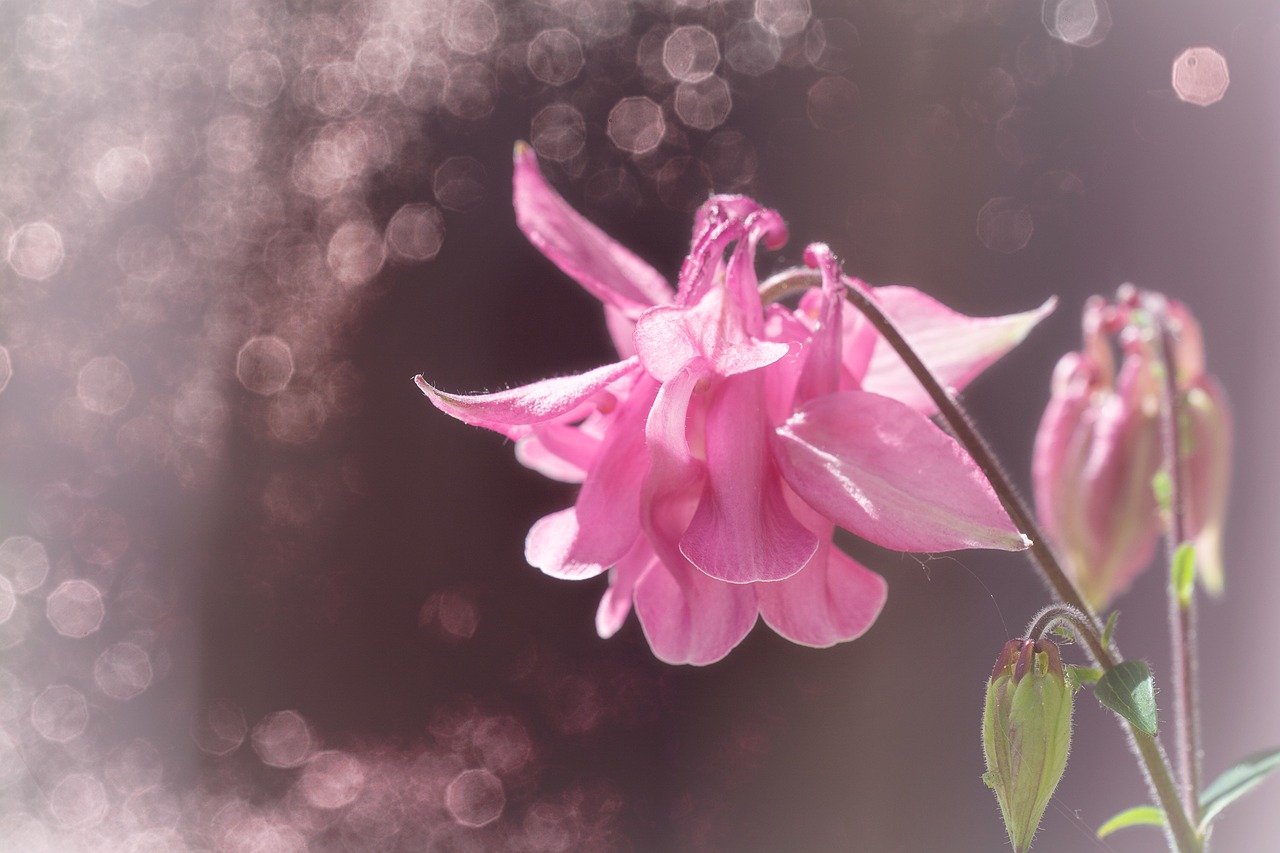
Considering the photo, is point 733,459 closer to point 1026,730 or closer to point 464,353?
point 1026,730

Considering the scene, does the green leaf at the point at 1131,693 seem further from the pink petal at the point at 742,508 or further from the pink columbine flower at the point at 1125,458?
the pink columbine flower at the point at 1125,458

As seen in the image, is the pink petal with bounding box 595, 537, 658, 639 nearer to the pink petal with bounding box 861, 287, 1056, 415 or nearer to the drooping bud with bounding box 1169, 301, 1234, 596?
the pink petal with bounding box 861, 287, 1056, 415

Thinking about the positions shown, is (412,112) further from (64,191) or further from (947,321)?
(947,321)

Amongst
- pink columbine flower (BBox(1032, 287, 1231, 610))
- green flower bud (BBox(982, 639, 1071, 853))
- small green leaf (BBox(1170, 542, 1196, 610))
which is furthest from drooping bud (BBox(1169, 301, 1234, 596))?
green flower bud (BBox(982, 639, 1071, 853))

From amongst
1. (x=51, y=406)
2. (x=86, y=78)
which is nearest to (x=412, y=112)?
(x=86, y=78)

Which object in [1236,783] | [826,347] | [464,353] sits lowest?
[464,353]

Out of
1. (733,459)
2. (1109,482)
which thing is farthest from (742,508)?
(1109,482)

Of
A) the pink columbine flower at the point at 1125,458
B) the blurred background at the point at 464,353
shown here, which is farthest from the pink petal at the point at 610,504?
the blurred background at the point at 464,353
